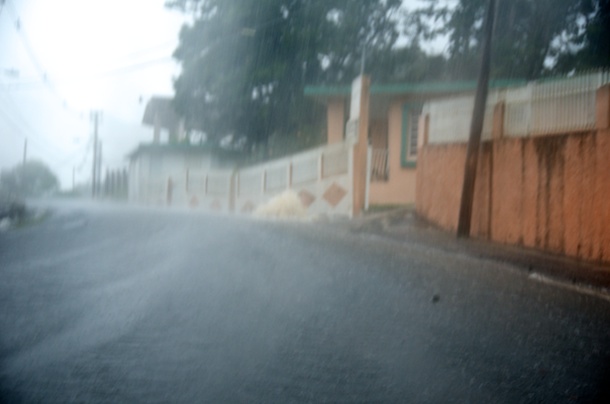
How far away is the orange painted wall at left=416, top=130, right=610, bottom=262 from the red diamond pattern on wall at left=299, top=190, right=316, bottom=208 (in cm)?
702

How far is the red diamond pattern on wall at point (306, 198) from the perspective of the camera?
21.0 m

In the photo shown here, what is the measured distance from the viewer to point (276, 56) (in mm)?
25438

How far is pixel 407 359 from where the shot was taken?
16.3 ft

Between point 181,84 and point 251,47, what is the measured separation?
353 centimetres

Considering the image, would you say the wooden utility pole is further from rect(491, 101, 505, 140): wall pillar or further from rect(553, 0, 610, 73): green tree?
rect(553, 0, 610, 73): green tree

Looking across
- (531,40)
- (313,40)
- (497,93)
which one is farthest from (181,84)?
(497,93)

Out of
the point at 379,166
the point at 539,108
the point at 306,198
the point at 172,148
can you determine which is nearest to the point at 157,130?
the point at 172,148

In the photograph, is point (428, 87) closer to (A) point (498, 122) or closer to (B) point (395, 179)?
(B) point (395, 179)

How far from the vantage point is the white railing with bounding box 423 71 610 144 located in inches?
424

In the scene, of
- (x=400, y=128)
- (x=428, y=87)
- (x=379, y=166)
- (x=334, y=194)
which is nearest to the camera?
(x=334, y=194)

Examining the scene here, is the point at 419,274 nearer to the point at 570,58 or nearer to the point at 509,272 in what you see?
the point at 509,272

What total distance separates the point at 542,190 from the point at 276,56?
15937 millimetres

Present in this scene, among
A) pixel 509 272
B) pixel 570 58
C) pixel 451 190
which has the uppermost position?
pixel 570 58

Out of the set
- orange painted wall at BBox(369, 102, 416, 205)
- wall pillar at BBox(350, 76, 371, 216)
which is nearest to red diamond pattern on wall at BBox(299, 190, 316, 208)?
orange painted wall at BBox(369, 102, 416, 205)
